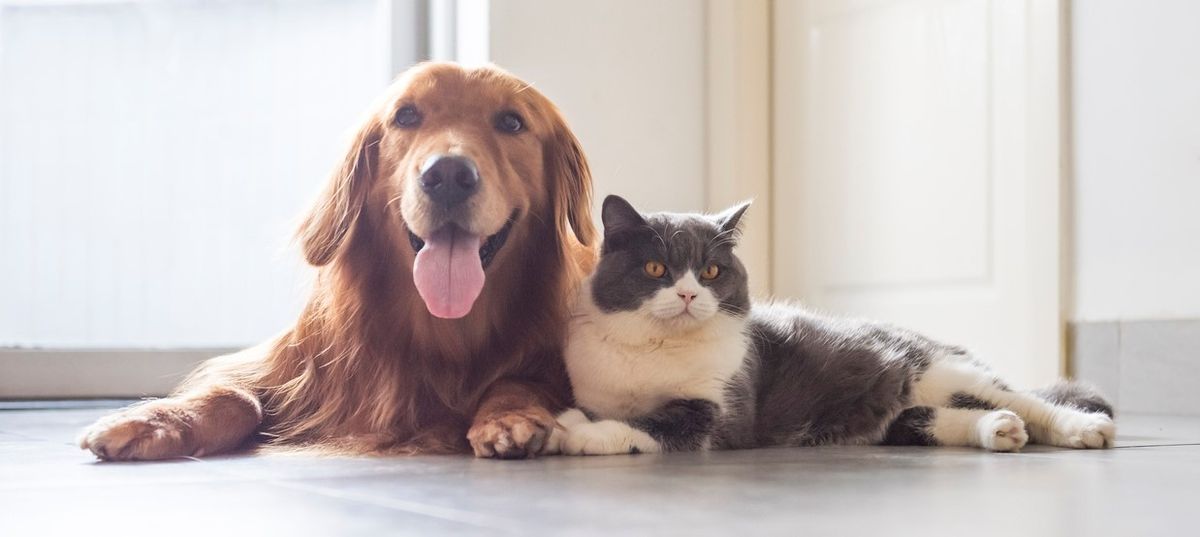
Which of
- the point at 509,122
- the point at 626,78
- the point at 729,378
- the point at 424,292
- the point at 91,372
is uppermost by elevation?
the point at 626,78

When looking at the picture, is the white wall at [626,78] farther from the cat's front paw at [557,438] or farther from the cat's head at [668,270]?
the cat's front paw at [557,438]

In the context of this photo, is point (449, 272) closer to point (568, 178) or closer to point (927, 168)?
point (568, 178)

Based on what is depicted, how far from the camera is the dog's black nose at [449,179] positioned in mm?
1737

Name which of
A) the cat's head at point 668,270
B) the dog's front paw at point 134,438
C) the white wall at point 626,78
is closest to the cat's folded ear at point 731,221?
the cat's head at point 668,270

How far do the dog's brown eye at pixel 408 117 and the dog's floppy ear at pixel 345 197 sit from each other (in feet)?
0.17

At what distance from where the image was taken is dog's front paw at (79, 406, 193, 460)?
66.1 inches

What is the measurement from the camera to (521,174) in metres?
1.92

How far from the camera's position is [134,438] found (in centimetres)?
169

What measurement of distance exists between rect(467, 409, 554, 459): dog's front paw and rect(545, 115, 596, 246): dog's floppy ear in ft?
1.26

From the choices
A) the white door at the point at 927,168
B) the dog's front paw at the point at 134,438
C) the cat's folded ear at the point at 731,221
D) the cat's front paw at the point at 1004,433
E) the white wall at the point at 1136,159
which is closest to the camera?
the dog's front paw at the point at 134,438

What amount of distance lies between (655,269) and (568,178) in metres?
0.22

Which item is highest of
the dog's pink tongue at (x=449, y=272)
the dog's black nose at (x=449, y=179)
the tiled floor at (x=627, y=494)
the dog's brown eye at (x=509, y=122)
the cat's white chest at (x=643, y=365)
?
the dog's brown eye at (x=509, y=122)

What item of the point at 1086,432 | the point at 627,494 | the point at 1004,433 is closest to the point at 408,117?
the point at 627,494

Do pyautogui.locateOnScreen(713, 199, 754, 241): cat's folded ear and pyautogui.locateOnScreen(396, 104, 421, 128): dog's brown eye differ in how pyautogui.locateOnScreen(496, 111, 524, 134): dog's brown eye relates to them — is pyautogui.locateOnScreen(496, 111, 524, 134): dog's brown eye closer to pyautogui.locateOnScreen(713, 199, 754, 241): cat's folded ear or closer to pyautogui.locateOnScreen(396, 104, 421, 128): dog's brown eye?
pyautogui.locateOnScreen(396, 104, 421, 128): dog's brown eye
